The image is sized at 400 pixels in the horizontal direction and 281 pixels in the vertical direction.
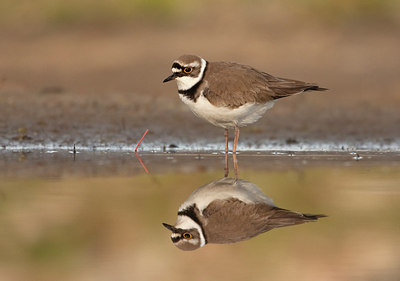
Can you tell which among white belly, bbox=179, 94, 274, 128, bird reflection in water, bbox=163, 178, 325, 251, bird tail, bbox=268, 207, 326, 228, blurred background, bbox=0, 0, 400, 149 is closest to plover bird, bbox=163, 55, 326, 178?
white belly, bbox=179, 94, 274, 128

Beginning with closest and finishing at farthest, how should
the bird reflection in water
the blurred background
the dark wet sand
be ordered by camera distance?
the bird reflection in water → the dark wet sand → the blurred background

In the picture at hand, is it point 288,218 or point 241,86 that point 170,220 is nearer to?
point 288,218

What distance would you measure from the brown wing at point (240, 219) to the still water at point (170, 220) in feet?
0.34

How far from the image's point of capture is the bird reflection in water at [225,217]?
4578mm

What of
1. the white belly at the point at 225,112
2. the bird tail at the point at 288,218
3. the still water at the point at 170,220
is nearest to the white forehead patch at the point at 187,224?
the still water at the point at 170,220

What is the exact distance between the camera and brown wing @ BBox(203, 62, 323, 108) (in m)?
8.09

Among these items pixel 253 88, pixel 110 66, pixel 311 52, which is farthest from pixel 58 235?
pixel 311 52

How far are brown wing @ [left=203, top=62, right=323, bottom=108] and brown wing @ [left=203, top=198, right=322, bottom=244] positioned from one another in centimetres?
268

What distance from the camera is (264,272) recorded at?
12.2 feet

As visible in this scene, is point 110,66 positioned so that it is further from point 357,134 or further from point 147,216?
point 147,216

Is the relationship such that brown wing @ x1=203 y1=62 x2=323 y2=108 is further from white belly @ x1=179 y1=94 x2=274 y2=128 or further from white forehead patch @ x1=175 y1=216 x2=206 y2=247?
white forehead patch @ x1=175 y1=216 x2=206 y2=247

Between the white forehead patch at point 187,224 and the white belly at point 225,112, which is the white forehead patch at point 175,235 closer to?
the white forehead patch at point 187,224

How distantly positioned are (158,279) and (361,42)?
12191mm

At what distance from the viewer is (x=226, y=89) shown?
8.14 m
